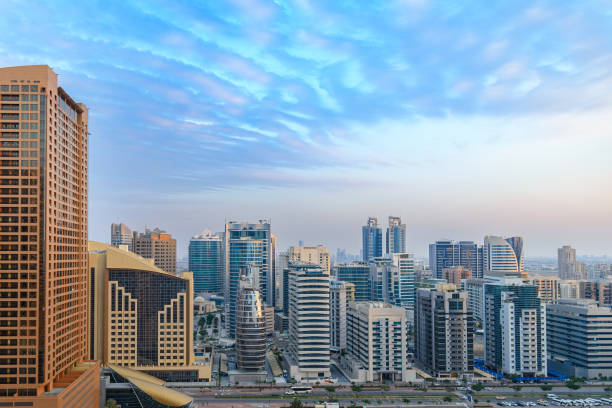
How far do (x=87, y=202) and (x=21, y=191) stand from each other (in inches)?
369

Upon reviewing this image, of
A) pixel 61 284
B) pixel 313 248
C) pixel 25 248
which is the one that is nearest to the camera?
pixel 25 248

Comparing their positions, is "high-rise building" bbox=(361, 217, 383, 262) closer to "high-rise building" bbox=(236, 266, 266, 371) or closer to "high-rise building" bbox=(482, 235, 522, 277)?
"high-rise building" bbox=(482, 235, 522, 277)

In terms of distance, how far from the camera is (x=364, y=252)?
16862cm

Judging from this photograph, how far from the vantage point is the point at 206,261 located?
5768 inches

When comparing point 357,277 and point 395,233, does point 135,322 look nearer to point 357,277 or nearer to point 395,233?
point 357,277

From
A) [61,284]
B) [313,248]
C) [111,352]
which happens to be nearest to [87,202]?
[61,284]

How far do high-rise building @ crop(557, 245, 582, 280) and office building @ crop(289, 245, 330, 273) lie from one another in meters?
88.1

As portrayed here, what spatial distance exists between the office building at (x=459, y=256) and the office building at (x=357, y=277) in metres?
63.5

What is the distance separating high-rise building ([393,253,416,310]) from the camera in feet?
323

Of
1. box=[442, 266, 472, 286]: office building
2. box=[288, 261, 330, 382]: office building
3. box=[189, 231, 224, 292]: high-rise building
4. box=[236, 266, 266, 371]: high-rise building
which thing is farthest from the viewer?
box=[189, 231, 224, 292]: high-rise building

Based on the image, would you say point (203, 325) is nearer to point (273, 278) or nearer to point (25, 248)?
point (273, 278)

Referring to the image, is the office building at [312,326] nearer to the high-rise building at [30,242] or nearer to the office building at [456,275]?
the high-rise building at [30,242]

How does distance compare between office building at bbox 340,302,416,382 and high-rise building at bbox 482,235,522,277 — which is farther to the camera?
high-rise building at bbox 482,235,522,277

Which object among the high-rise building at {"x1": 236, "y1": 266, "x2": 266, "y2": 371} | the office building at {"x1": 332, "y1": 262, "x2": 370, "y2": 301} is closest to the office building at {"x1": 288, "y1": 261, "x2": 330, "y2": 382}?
the high-rise building at {"x1": 236, "y1": 266, "x2": 266, "y2": 371}
